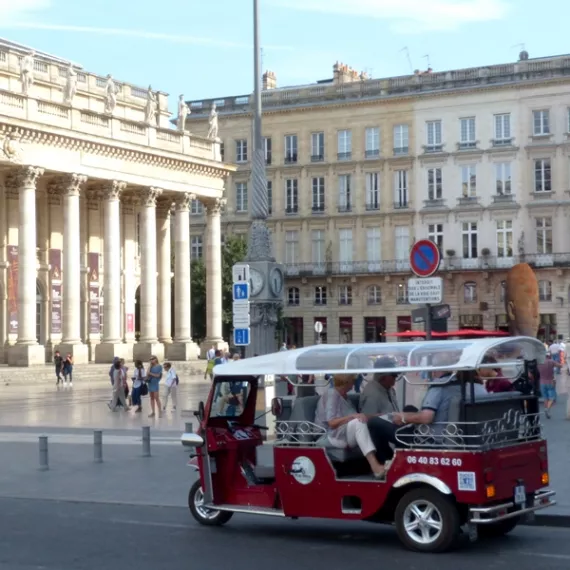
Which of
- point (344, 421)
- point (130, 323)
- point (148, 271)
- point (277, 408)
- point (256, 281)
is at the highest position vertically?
point (148, 271)

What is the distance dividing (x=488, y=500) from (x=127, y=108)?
5309 centimetres

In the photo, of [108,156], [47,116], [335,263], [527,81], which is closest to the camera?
[47,116]

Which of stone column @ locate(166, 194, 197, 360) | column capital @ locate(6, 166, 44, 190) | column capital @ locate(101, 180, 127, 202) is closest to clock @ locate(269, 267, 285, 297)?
column capital @ locate(6, 166, 44, 190)

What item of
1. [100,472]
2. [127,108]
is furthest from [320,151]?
[100,472]

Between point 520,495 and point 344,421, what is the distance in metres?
1.87

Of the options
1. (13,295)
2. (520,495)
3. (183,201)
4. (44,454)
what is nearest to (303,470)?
(520,495)

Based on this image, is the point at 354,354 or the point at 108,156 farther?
the point at 108,156

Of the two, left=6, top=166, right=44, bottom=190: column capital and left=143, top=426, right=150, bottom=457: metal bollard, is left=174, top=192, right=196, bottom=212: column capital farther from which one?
left=143, top=426, right=150, bottom=457: metal bollard

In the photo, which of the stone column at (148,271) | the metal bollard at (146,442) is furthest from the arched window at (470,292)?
the metal bollard at (146,442)

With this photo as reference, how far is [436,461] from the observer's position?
1164cm

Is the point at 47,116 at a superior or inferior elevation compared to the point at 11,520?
superior

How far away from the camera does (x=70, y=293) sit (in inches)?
2108

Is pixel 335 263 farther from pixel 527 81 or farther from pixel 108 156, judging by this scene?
pixel 108 156

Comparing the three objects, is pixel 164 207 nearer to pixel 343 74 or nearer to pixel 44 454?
pixel 343 74
